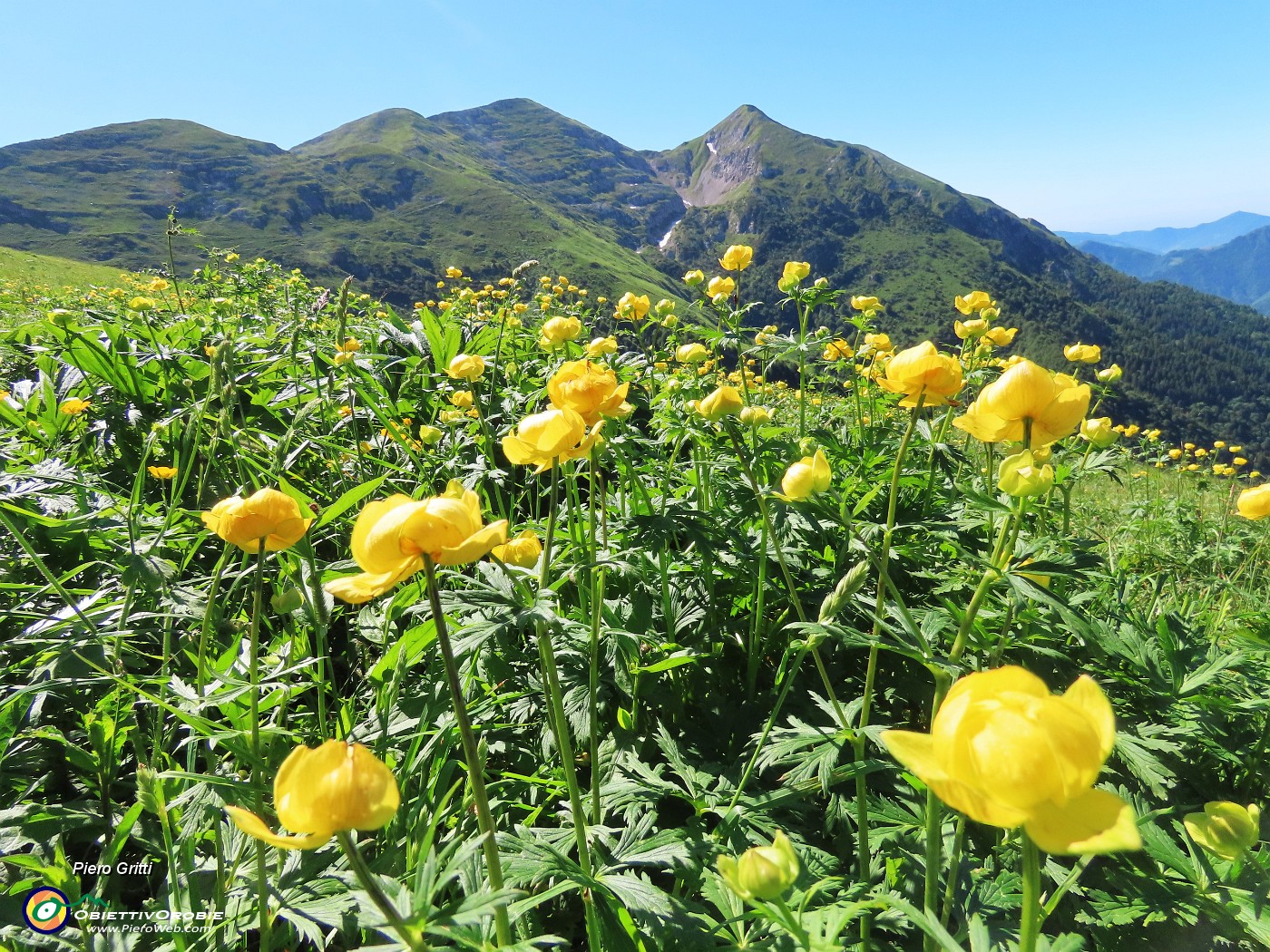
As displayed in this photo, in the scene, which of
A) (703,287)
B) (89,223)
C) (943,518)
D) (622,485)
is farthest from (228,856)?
(89,223)

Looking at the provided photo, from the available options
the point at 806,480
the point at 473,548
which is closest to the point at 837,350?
the point at 806,480

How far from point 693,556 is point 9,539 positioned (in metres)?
1.91

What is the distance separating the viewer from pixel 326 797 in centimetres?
57

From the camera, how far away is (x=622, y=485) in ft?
6.17

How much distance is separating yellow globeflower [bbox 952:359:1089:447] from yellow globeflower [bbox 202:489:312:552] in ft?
3.78

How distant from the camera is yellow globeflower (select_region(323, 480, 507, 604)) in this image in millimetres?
747

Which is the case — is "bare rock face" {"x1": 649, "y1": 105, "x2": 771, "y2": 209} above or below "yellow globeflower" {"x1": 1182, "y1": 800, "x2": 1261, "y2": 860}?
above

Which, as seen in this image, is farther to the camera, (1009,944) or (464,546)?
(1009,944)

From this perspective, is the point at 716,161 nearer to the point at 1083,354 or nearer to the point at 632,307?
the point at 1083,354

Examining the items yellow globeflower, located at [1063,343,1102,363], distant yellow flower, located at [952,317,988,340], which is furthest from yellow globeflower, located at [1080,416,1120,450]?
yellow globeflower, located at [1063,343,1102,363]

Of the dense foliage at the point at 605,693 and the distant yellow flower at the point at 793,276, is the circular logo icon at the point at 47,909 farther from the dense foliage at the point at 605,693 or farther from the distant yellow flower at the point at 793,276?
the distant yellow flower at the point at 793,276

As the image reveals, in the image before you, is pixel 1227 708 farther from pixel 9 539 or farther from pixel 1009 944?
pixel 9 539

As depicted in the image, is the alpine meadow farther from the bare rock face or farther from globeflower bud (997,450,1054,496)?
the bare rock face

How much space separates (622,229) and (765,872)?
5744 inches
